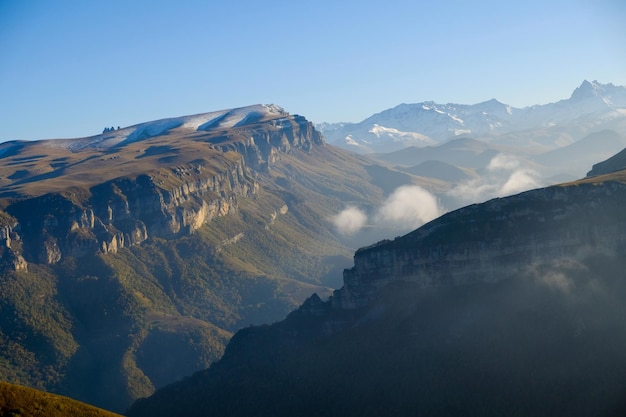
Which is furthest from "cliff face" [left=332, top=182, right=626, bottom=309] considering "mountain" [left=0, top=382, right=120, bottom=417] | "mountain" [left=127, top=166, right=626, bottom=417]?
"mountain" [left=0, top=382, right=120, bottom=417]

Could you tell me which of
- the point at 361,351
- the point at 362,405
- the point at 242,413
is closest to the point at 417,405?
the point at 362,405

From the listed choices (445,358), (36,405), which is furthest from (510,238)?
(36,405)

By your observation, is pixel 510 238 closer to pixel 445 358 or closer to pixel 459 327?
pixel 459 327

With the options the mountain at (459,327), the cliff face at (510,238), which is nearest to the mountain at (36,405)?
the mountain at (459,327)

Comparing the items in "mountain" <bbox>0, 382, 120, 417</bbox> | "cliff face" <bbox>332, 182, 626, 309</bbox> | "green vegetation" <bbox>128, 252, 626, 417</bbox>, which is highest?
"cliff face" <bbox>332, 182, 626, 309</bbox>

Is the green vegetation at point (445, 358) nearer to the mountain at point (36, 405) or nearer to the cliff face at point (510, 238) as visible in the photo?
the cliff face at point (510, 238)

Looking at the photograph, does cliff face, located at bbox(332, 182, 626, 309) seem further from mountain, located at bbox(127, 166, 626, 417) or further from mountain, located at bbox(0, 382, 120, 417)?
mountain, located at bbox(0, 382, 120, 417)
